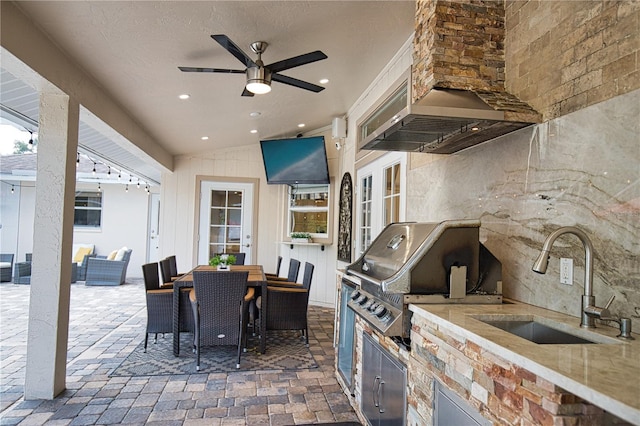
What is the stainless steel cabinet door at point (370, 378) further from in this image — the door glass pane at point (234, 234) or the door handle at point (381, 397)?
the door glass pane at point (234, 234)

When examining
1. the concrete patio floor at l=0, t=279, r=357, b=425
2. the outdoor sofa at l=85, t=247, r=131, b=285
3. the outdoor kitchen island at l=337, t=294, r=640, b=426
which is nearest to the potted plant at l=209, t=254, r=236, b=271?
the concrete patio floor at l=0, t=279, r=357, b=425

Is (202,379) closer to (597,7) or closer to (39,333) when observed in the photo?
(39,333)

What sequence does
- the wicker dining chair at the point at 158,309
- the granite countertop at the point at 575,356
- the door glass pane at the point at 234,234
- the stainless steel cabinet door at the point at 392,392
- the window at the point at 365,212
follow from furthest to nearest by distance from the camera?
the door glass pane at the point at 234,234 < the window at the point at 365,212 < the wicker dining chair at the point at 158,309 < the stainless steel cabinet door at the point at 392,392 < the granite countertop at the point at 575,356

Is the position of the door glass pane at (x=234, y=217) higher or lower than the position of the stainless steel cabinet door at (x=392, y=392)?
higher

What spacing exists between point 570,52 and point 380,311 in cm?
170

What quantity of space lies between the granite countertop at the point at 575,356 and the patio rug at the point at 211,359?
252 centimetres

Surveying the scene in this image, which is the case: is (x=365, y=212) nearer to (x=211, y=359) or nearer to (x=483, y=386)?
(x=211, y=359)

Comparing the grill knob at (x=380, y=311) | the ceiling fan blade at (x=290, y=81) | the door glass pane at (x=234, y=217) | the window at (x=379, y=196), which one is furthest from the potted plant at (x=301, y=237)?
the grill knob at (x=380, y=311)

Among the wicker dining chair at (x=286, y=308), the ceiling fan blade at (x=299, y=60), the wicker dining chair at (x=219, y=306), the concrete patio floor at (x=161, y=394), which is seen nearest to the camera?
the concrete patio floor at (x=161, y=394)

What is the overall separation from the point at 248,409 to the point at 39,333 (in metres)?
1.73

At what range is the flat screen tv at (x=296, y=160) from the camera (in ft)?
21.5

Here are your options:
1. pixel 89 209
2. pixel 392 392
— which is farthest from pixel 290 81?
pixel 89 209

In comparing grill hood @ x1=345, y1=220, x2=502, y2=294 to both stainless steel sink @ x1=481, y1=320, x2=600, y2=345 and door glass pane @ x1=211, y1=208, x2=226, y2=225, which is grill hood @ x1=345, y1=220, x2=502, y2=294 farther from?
door glass pane @ x1=211, y1=208, x2=226, y2=225

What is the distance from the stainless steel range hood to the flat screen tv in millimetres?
3869
